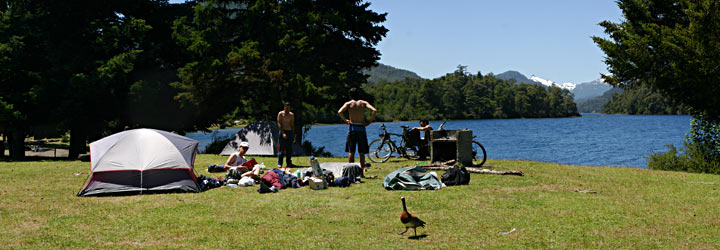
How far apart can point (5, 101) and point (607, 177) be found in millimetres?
24079

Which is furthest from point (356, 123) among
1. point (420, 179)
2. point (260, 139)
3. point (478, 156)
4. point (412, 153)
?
point (260, 139)

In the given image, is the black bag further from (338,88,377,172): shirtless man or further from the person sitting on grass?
the person sitting on grass

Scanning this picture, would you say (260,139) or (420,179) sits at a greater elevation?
(260,139)

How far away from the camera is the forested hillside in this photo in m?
142

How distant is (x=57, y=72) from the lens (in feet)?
73.4

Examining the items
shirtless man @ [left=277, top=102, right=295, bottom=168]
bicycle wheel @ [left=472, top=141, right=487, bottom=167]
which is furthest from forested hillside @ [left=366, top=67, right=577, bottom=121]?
shirtless man @ [left=277, top=102, right=295, bottom=168]

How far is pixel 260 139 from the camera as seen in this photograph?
66.9 ft

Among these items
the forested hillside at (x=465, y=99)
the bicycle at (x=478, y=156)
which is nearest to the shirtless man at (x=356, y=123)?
the bicycle at (x=478, y=156)

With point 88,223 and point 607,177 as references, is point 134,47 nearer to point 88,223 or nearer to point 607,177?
point 88,223

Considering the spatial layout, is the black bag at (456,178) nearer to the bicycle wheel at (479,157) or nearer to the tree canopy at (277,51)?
the bicycle wheel at (479,157)

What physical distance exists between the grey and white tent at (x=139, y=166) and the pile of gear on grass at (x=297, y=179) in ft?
1.78

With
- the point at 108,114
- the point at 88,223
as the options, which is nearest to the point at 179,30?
the point at 108,114

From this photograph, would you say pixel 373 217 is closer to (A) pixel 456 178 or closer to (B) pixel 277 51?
(A) pixel 456 178

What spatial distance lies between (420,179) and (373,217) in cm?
309
